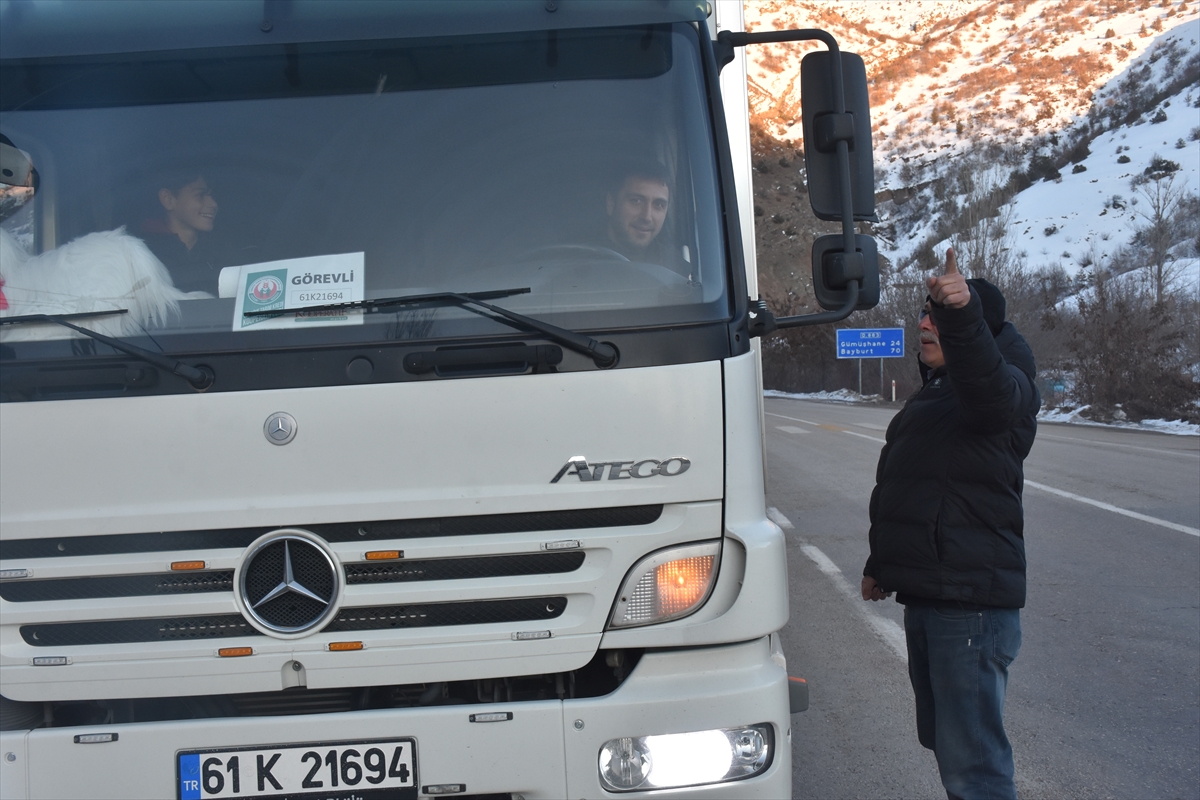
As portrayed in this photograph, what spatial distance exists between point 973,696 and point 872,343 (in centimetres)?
4406

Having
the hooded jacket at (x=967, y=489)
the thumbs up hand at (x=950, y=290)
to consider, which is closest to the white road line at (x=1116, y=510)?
the hooded jacket at (x=967, y=489)

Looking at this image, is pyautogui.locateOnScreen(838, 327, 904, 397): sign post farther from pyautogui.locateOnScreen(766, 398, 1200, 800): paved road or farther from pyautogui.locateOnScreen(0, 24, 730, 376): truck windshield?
pyautogui.locateOnScreen(0, 24, 730, 376): truck windshield

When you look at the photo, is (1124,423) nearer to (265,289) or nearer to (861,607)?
(861,607)

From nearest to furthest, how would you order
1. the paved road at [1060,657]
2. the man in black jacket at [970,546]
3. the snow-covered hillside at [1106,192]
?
the man in black jacket at [970,546], the paved road at [1060,657], the snow-covered hillside at [1106,192]

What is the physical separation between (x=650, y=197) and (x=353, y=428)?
1020 millimetres

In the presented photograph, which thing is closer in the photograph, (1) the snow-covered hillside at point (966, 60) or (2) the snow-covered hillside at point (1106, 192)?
(2) the snow-covered hillside at point (1106, 192)

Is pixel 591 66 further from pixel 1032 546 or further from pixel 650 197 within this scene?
pixel 1032 546

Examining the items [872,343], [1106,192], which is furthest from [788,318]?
[1106,192]

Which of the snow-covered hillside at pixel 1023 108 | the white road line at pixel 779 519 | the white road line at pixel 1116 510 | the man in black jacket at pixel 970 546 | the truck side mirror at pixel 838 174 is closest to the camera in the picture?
the truck side mirror at pixel 838 174

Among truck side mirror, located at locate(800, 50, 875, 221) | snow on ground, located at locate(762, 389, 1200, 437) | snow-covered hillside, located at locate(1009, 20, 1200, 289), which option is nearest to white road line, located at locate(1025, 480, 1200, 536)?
truck side mirror, located at locate(800, 50, 875, 221)

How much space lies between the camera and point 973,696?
2.97 m

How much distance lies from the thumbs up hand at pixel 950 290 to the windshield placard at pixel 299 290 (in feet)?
5.18

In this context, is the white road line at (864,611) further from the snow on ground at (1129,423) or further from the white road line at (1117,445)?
the snow on ground at (1129,423)

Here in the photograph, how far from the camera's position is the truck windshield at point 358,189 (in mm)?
2609
